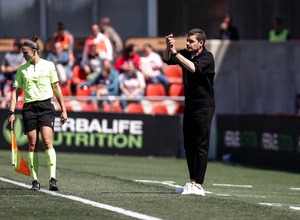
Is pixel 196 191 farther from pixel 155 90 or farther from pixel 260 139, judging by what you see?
pixel 155 90

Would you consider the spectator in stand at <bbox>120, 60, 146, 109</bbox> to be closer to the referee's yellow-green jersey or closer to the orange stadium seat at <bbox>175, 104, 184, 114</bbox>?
the orange stadium seat at <bbox>175, 104, 184, 114</bbox>

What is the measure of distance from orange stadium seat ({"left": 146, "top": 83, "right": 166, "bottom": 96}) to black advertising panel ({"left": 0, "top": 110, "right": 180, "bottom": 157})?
94 cm

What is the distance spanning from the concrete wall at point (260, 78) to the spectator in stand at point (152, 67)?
62.5 inches

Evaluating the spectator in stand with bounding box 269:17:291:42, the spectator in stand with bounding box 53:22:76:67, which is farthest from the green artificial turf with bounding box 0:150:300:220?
the spectator in stand with bounding box 269:17:291:42

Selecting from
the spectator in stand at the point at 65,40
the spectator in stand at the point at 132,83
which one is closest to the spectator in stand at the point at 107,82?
the spectator in stand at the point at 132,83

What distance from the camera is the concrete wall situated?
21703 mm

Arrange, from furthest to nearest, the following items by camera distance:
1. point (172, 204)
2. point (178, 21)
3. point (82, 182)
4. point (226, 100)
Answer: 1. point (178, 21)
2. point (226, 100)
3. point (82, 182)
4. point (172, 204)

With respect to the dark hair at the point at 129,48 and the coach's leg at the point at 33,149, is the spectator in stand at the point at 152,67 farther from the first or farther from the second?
the coach's leg at the point at 33,149

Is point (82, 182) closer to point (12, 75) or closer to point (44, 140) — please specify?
point (44, 140)

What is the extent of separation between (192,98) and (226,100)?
11.2m

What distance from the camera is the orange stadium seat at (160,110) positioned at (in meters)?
20.2

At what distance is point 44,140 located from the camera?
10930 millimetres

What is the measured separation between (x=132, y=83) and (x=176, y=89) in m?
1.12

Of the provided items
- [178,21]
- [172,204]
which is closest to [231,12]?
[178,21]
